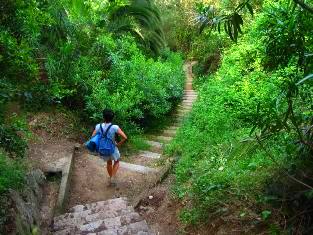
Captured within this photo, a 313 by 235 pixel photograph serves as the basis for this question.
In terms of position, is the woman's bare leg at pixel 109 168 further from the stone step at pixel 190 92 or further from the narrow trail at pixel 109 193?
the stone step at pixel 190 92

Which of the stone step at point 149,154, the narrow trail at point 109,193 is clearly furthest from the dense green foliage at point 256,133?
the narrow trail at point 109,193

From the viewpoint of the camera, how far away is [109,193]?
7.04m

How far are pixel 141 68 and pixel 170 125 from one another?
221 cm

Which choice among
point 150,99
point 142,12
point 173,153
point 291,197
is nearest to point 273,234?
point 291,197

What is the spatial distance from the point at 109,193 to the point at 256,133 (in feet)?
10.6

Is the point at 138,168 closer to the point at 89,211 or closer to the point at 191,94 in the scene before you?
the point at 89,211

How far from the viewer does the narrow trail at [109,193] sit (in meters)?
5.23

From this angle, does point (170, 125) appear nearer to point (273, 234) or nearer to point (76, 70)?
A: point (76, 70)

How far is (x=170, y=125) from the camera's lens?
40.9 ft

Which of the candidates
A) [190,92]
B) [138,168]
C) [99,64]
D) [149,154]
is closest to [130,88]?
[99,64]

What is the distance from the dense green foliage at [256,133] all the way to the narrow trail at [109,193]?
700 millimetres

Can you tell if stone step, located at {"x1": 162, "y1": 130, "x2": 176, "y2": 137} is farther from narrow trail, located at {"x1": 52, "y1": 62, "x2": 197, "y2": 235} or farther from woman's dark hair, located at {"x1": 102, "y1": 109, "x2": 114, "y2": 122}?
woman's dark hair, located at {"x1": 102, "y1": 109, "x2": 114, "y2": 122}

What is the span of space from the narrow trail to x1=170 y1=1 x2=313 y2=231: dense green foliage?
700 millimetres

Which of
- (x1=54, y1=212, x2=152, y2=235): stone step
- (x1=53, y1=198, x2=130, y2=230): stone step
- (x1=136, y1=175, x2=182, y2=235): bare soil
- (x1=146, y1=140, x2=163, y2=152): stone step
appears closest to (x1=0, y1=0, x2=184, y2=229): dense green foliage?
(x1=146, y1=140, x2=163, y2=152): stone step
